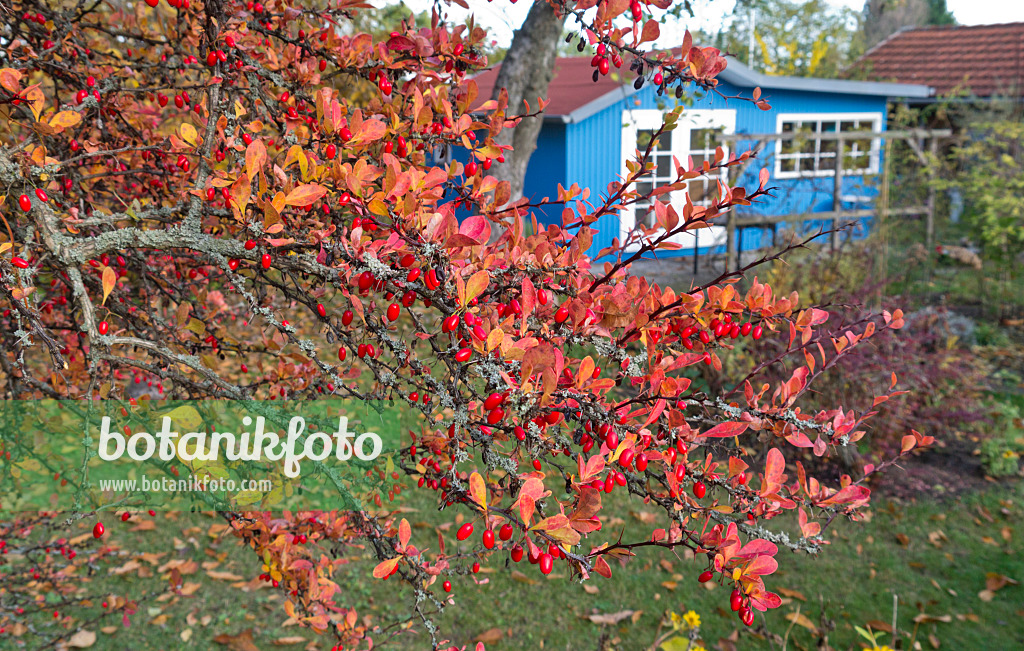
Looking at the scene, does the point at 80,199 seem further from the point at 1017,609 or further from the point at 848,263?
the point at 848,263

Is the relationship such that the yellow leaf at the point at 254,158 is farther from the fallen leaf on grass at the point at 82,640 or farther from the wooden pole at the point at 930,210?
the wooden pole at the point at 930,210

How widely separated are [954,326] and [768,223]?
8.40ft

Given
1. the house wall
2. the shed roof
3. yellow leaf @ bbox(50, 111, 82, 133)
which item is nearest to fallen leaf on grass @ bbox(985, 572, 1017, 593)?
yellow leaf @ bbox(50, 111, 82, 133)

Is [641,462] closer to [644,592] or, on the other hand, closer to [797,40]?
[644,592]

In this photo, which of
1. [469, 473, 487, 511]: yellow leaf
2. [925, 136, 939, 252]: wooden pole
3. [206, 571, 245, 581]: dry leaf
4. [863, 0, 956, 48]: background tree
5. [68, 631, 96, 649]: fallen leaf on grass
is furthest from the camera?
[863, 0, 956, 48]: background tree

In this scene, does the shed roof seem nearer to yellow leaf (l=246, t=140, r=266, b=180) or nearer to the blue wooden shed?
the blue wooden shed

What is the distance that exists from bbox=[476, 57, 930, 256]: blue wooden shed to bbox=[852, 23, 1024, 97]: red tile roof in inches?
91.9

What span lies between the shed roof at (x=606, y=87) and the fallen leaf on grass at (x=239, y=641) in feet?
25.9

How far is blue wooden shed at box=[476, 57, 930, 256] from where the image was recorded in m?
10.7

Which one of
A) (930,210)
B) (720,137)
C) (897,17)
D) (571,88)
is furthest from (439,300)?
(897,17)

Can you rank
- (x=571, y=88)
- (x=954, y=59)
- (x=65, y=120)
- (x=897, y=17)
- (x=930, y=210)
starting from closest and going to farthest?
(x=65, y=120)
(x=930, y=210)
(x=571, y=88)
(x=954, y=59)
(x=897, y=17)

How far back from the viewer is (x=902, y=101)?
14586 mm

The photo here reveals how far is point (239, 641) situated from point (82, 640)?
756mm

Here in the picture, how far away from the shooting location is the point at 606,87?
11445 mm
